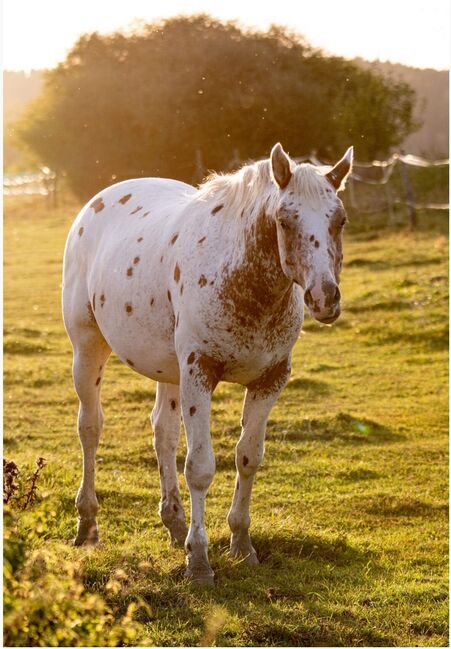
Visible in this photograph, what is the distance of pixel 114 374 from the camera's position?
1234 cm

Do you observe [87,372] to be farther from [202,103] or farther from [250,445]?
[202,103]

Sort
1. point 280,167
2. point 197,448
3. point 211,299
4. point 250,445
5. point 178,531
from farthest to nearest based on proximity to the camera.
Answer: point 178,531 < point 250,445 < point 197,448 < point 211,299 < point 280,167

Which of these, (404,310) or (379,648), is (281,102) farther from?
(379,648)

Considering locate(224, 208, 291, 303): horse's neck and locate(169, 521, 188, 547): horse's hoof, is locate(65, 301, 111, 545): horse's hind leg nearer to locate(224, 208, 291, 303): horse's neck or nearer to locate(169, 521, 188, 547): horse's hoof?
locate(169, 521, 188, 547): horse's hoof

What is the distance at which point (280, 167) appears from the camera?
4.91 meters

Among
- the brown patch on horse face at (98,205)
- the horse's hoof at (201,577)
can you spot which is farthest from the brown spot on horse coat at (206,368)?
the brown patch on horse face at (98,205)

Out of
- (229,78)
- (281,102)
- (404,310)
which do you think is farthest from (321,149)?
(404,310)

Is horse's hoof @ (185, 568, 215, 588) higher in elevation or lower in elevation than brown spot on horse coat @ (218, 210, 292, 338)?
lower

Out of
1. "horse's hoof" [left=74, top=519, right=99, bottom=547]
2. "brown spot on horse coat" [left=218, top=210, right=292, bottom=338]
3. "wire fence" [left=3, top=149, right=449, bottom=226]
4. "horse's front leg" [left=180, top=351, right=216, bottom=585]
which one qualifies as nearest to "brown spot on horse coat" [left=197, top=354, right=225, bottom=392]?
"horse's front leg" [left=180, top=351, right=216, bottom=585]

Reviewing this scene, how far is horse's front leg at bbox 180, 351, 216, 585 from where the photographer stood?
17.9ft

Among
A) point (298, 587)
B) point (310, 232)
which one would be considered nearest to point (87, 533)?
point (298, 587)

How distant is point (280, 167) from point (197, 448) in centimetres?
173

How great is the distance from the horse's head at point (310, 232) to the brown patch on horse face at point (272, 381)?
976 millimetres

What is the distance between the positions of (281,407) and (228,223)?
5.26 metres
